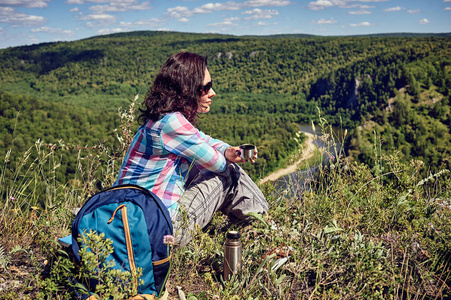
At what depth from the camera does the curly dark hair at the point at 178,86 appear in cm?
249

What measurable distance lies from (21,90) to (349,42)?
107267mm

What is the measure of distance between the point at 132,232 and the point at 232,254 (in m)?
0.59

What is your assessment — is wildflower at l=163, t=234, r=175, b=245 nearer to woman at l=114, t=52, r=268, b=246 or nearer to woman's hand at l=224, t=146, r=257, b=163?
woman at l=114, t=52, r=268, b=246

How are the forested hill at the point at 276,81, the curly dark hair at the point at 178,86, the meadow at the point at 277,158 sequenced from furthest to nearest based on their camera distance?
the forested hill at the point at 276,81
the curly dark hair at the point at 178,86
the meadow at the point at 277,158

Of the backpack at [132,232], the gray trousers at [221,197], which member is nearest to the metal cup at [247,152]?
the gray trousers at [221,197]

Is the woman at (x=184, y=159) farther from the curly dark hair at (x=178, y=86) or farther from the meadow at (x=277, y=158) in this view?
the meadow at (x=277, y=158)

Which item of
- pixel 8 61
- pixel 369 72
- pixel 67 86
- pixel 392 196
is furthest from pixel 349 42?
pixel 392 196

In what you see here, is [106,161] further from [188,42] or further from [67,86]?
[188,42]

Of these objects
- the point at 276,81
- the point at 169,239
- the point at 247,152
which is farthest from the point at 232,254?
the point at 276,81

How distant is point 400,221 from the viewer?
2.49 meters

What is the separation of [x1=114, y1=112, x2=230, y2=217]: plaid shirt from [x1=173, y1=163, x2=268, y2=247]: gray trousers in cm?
12

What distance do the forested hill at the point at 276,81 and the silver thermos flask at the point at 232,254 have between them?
130 feet

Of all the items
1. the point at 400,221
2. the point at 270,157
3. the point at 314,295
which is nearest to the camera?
the point at 314,295

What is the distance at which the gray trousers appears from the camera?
2.36m
